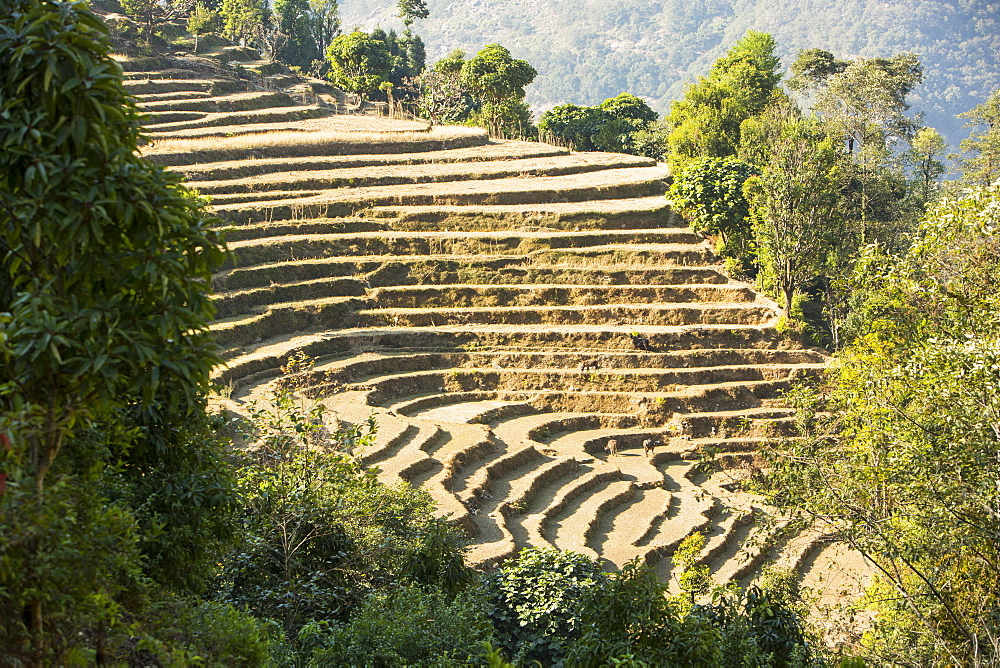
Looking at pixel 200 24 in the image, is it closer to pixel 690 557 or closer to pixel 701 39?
pixel 690 557

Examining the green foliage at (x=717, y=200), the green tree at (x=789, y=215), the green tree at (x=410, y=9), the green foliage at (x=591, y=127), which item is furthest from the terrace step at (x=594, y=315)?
the green tree at (x=410, y=9)

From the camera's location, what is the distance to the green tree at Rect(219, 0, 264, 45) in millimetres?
46812

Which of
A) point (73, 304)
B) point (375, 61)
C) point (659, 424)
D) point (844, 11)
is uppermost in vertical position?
point (844, 11)

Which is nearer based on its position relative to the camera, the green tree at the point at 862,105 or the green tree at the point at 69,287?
the green tree at the point at 69,287

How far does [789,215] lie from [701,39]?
164m

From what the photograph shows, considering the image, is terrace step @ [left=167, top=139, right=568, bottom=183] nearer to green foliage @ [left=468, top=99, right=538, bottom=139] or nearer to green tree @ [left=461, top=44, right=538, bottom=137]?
green foliage @ [left=468, top=99, right=538, bottom=139]

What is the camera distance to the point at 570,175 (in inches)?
1185

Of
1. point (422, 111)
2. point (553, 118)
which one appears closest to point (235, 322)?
point (553, 118)

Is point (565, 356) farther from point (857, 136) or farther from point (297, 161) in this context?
point (857, 136)

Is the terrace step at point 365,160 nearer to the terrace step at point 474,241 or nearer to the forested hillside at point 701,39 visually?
the terrace step at point 474,241

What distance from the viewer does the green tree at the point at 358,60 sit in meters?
45.5

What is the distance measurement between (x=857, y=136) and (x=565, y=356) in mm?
23544

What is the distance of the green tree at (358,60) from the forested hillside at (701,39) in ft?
361

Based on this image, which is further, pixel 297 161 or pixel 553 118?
pixel 553 118
